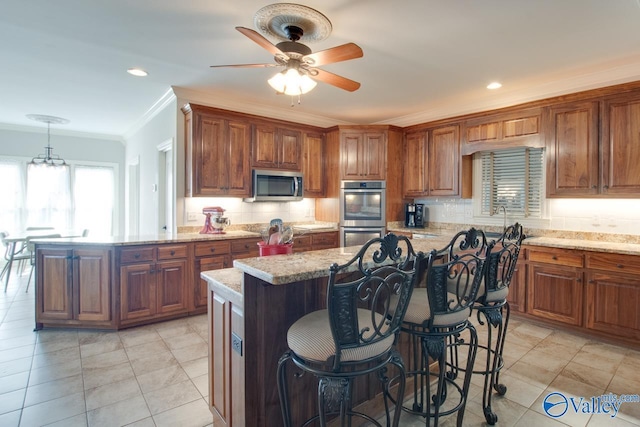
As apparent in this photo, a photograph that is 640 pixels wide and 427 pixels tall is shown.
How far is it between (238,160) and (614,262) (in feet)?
13.5

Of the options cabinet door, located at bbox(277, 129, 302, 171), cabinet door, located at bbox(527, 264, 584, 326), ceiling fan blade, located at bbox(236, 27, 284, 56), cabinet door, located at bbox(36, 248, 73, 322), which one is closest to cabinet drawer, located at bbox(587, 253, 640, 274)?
cabinet door, located at bbox(527, 264, 584, 326)

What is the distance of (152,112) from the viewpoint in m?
4.96

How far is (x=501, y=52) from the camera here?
2947mm

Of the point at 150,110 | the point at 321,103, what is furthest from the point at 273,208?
the point at 150,110

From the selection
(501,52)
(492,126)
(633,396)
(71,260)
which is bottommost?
(633,396)

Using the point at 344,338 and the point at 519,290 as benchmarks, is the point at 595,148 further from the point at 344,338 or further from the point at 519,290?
the point at 344,338

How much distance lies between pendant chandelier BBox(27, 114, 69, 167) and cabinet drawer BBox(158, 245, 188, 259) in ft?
12.7

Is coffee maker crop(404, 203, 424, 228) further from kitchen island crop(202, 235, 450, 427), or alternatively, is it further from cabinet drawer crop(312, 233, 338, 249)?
kitchen island crop(202, 235, 450, 427)

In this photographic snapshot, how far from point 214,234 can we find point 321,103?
7.47ft

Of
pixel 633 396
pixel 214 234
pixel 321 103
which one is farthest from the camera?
pixel 321 103

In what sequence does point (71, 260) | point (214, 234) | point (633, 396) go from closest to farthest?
1. point (633, 396)
2. point (71, 260)
3. point (214, 234)

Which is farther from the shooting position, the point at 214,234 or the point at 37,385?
the point at 214,234

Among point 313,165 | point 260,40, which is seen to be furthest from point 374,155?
point 260,40

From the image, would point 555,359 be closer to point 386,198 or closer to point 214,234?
point 386,198
